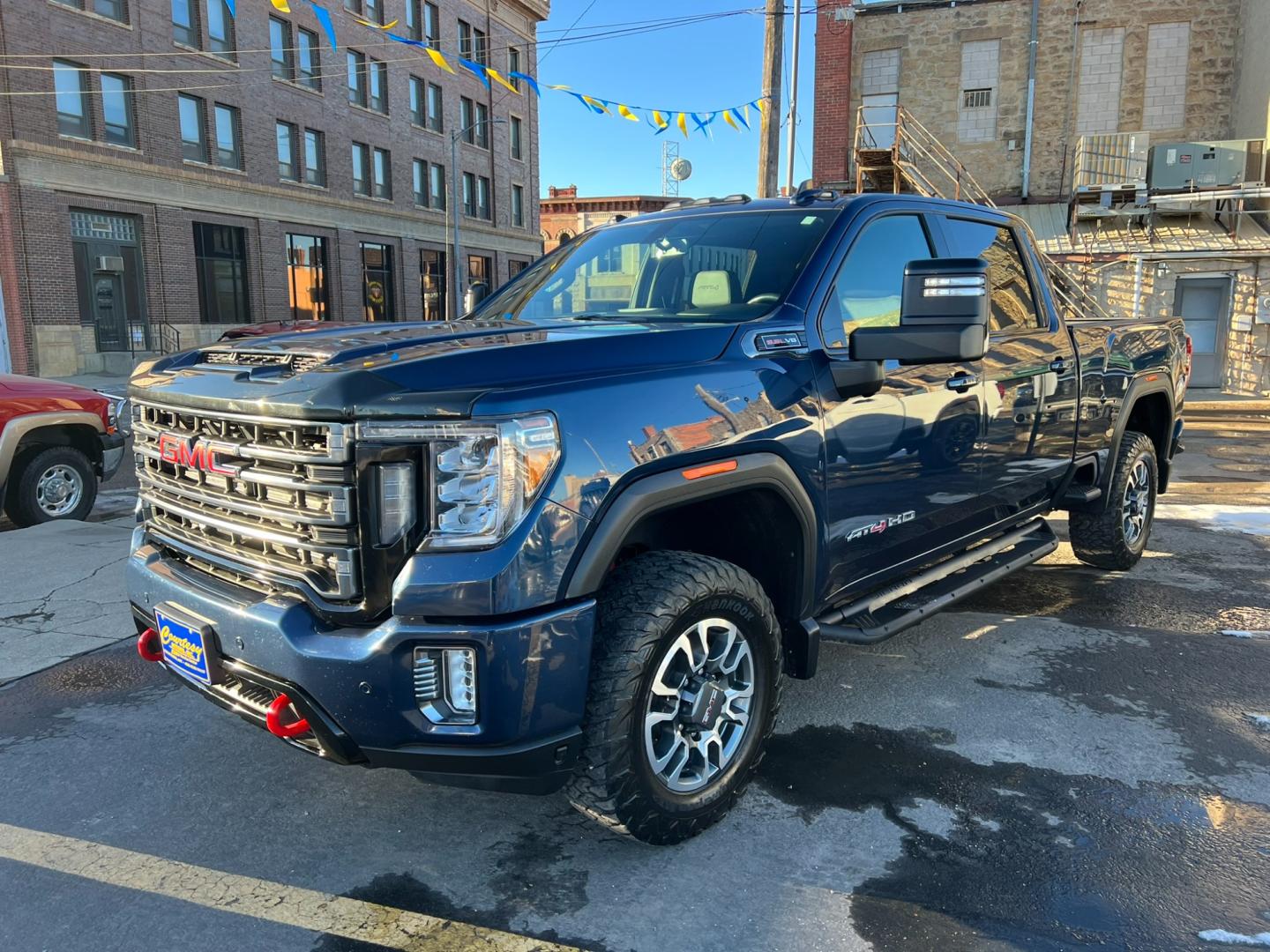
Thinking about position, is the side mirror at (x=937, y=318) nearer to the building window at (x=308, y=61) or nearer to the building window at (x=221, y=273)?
the building window at (x=221, y=273)

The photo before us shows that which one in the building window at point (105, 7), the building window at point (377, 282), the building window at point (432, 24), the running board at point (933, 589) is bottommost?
the running board at point (933, 589)

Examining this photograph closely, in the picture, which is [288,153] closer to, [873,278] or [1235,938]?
[873,278]

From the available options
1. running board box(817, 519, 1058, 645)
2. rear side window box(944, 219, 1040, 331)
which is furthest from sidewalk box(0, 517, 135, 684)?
rear side window box(944, 219, 1040, 331)

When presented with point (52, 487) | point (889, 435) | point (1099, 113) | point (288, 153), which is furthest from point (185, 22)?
point (889, 435)

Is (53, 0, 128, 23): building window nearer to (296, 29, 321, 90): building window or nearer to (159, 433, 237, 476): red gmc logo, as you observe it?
(296, 29, 321, 90): building window

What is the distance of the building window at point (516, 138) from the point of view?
46.2 meters

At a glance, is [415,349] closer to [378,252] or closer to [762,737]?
[762,737]

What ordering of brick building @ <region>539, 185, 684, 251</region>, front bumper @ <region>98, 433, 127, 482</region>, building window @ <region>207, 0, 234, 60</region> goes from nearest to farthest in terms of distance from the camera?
Answer: front bumper @ <region>98, 433, 127, 482</region> → building window @ <region>207, 0, 234, 60</region> → brick building @ <region>539, 185, 684, 251</region>

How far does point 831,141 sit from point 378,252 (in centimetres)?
2153

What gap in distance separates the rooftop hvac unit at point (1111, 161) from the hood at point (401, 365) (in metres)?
19.8

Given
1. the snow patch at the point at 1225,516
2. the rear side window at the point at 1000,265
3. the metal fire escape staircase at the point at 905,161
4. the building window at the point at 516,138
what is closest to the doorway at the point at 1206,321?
the metal fire escape staircase at the point at 905,161

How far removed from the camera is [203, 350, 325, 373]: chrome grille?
2.67m

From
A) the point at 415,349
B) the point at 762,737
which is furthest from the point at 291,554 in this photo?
the point at 762,737

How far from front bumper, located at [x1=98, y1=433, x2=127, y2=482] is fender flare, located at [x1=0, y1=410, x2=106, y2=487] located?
252 mm
